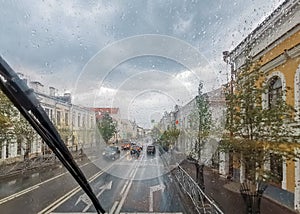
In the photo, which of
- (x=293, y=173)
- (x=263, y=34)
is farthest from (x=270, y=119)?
(x=263, y=34)

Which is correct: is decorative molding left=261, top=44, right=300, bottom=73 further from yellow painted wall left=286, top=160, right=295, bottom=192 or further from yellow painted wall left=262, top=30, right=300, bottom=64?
yellow painted wall left=286, top=160, right=295, bottom=192

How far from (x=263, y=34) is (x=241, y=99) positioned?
345 cm

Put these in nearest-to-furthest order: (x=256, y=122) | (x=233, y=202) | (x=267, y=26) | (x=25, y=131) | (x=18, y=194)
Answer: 1. (x=256, y=122)
2. (x=25, y=131)
3. (x=233, y=202)
4. (x=267, y=26)
5. (x=18, y=194)

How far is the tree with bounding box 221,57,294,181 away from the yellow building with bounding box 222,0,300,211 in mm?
758

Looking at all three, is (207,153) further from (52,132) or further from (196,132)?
(52,132)

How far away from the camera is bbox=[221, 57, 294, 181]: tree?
491 centimetres

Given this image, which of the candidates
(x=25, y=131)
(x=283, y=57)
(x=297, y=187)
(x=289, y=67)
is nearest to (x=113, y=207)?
(x=25, y=131)

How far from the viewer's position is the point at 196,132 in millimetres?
11414

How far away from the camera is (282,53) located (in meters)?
7.30

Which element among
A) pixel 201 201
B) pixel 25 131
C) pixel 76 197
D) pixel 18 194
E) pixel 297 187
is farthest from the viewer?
pixel 18 194

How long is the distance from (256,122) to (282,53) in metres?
3.12

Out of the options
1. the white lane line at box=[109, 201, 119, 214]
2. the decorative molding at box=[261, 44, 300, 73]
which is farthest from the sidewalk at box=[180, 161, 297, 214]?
the decorative molding at box=[261, 44, 300, 73]

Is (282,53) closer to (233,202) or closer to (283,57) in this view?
(283,57)

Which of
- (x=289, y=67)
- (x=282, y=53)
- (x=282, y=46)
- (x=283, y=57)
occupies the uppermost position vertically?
(x=282, y=46)
